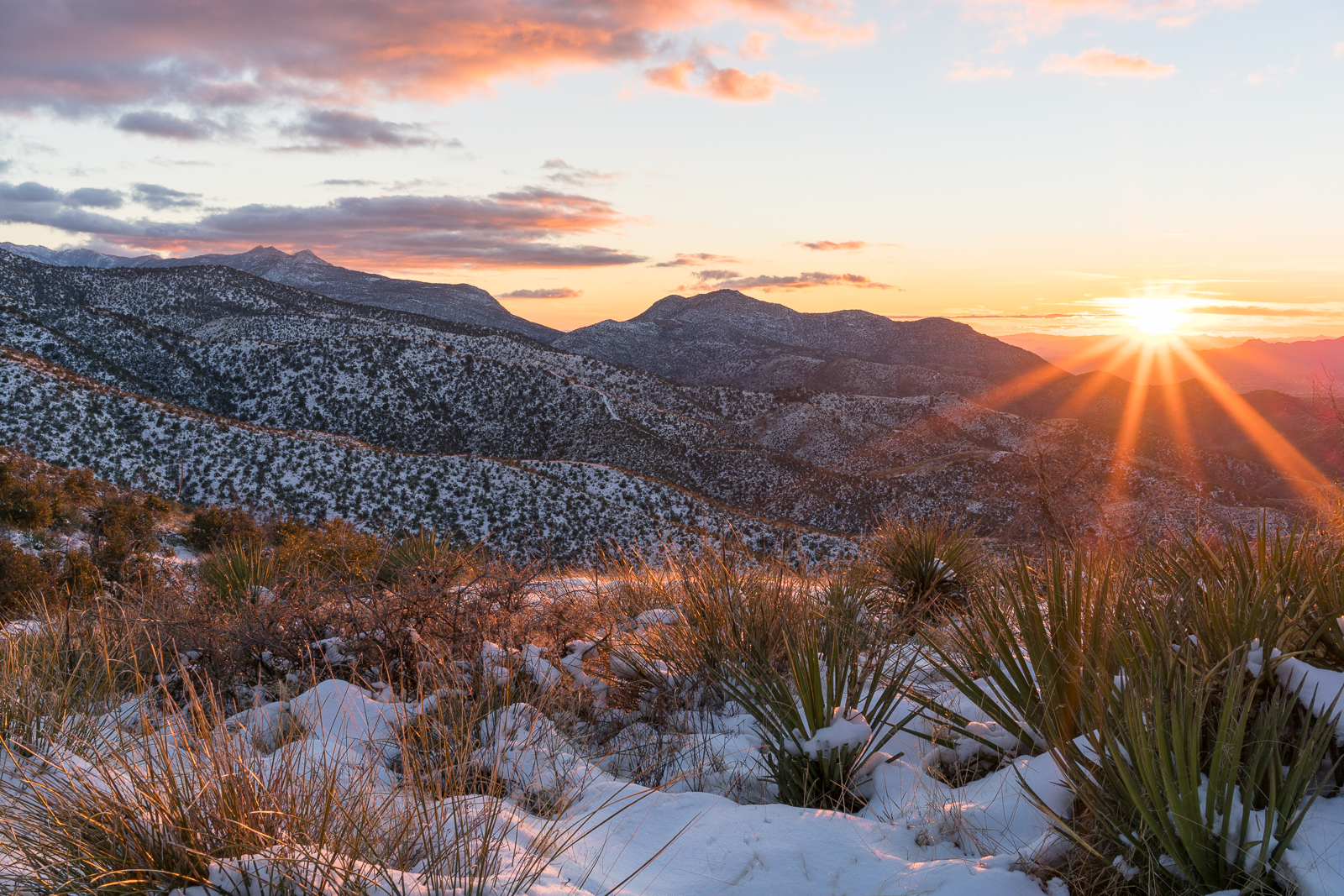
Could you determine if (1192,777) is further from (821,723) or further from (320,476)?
(320,476)

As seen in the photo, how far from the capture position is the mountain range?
28109 mm

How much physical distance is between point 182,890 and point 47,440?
3363 cm

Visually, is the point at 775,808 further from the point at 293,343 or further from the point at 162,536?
the point at 293,343

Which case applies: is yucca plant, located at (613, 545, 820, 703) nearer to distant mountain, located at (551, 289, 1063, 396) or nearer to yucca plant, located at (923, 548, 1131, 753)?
yucca plant, located at (923, 548, 1131, 753)

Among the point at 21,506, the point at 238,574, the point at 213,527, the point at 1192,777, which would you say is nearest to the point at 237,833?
the point at 1192,777

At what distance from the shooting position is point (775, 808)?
121 inches

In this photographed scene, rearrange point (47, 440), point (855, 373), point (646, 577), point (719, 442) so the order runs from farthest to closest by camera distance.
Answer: point (855, 373)
point (719, 442)
point (47, 440)
point (646, 577)

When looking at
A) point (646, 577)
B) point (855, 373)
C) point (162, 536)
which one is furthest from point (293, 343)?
point (855, 373)

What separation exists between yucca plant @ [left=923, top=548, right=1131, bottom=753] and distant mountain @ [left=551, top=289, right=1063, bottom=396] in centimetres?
11429

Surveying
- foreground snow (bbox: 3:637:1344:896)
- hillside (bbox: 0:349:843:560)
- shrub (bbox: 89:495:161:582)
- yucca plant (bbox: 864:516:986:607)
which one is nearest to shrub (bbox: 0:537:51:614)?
shrub (bbox: 89:495:161:582)

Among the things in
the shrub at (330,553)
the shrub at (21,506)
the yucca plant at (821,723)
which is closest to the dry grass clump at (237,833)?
the yucca plant at (821,723)

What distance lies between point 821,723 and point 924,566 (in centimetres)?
412

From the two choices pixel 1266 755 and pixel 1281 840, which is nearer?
pixel 1281 840

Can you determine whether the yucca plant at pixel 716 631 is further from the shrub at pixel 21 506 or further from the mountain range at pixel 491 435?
the shrub at pixel 21 506
